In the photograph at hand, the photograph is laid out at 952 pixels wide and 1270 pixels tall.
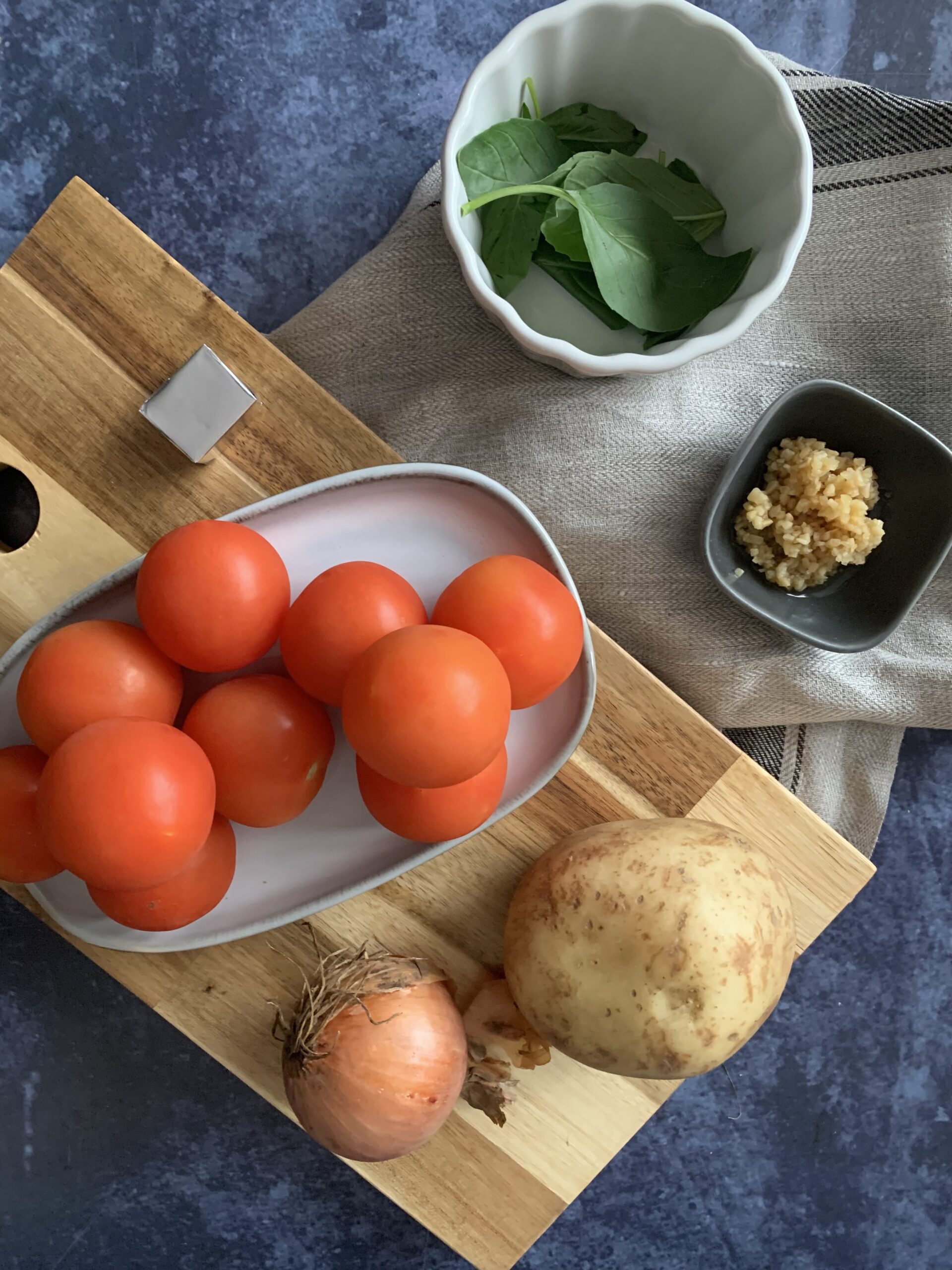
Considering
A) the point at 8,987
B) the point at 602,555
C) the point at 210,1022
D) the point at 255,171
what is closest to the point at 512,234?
the point at 602,555

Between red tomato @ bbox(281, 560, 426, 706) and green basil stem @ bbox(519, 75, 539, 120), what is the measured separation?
33 cm

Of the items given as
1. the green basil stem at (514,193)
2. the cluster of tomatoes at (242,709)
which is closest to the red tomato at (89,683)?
the cluster of tomatoes at (242,709)

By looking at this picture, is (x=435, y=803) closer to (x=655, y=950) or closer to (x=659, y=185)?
(x=655, y=950)

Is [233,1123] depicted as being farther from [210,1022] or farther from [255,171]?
[255,171]

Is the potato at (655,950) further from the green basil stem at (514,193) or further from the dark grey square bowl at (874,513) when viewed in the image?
the green basil stem at (514,193)

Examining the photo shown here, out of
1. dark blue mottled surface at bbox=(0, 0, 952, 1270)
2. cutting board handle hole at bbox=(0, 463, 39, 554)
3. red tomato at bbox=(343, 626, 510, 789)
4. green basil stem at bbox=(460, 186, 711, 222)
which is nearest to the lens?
red tomato at bbox=(343, 626, 510, 789)

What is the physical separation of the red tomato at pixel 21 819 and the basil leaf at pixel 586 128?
1.76ft

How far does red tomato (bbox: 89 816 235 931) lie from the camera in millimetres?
536

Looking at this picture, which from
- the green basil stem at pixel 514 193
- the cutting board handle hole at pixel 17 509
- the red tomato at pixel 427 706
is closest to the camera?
the red tomato at pixel 427 706

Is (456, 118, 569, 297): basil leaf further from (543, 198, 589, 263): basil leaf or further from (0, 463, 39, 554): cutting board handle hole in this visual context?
(0, 463, 39, 554): cutting board handle hole

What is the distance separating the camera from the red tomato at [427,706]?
46 cm

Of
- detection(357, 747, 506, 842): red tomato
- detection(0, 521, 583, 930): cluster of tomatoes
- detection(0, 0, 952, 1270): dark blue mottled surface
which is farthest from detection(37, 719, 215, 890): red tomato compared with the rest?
detection(0, 0, 952, 1270): dark blue mottled surface

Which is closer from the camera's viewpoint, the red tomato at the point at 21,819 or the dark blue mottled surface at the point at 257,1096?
the red tomato at the point at 21,819

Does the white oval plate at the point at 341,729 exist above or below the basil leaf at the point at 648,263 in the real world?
below
